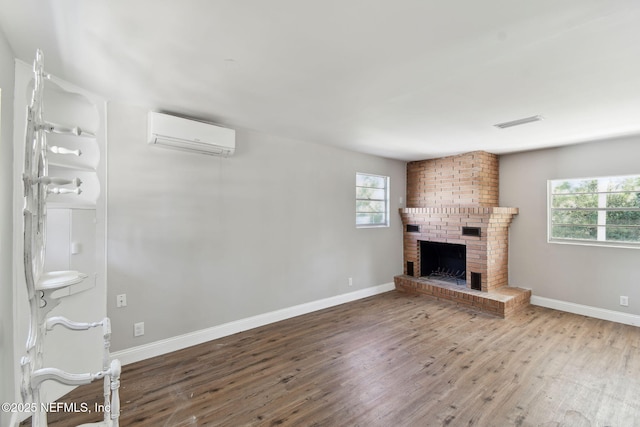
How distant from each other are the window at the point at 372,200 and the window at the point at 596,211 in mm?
2455

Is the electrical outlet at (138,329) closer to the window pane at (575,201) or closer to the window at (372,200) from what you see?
the window at (372,200)

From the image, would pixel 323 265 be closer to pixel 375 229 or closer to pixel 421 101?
pixel 375 229

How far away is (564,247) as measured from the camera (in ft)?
13.6

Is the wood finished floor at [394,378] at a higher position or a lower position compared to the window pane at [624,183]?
lower

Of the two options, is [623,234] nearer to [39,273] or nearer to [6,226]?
[39,273]

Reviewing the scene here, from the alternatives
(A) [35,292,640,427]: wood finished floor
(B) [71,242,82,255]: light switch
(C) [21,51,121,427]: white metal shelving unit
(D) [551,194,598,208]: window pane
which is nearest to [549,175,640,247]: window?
(D) [551,194,598,208]: window pane

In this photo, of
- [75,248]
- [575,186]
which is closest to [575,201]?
[575,186]

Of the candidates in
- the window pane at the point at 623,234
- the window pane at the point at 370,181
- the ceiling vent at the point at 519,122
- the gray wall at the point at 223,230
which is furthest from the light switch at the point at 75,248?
the window pane at the point at 623,234

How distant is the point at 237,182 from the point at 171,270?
1.18 m

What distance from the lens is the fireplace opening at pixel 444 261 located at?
16.4 feet

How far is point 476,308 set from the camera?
13.8 feet

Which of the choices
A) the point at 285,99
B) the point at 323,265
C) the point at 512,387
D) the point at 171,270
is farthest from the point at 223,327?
the point at 512,387

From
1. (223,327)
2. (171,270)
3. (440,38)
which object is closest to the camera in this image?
(440,38)

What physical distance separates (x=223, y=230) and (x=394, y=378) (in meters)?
2.28
